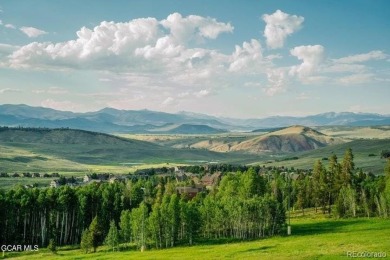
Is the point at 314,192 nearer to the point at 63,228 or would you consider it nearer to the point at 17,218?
the point at 63,228

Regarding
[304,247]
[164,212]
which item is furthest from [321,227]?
[164,212]

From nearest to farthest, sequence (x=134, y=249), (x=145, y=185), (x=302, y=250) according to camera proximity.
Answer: (x=302, y=250) < (x=134, y=249) < (x=145, y=185)

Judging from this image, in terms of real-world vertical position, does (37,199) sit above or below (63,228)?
above

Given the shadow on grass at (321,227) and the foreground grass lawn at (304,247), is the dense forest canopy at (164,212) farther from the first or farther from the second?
the foreground grass lawn at (304,247)

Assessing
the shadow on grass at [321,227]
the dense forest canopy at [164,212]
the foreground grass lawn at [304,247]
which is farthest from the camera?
the dense forest canopy at [164,212]

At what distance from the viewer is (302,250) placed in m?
69.5

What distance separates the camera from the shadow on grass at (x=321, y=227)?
9102 cm

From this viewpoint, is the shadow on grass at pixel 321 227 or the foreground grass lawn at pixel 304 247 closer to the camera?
the foreground grass lawn at pixel 304 247

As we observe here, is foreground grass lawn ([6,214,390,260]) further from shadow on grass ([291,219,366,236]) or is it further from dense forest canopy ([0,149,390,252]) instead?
dense forest canopy ([0,149,390,252])

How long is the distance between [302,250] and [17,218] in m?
67.2

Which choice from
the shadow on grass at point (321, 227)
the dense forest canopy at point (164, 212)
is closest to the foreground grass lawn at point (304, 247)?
the shadow on grass at point (321, 227)

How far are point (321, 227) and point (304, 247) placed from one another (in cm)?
2671

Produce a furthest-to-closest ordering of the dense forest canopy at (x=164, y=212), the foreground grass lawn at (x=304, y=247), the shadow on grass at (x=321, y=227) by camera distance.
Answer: the dense forest canopy at (x=164, y=212) < the shadow on grass at (x=321, y=227) < the foreground grass lawn at (x=304, y=247)

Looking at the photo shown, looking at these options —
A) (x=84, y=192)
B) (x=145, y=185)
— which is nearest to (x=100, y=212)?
(x=84, y=192)
